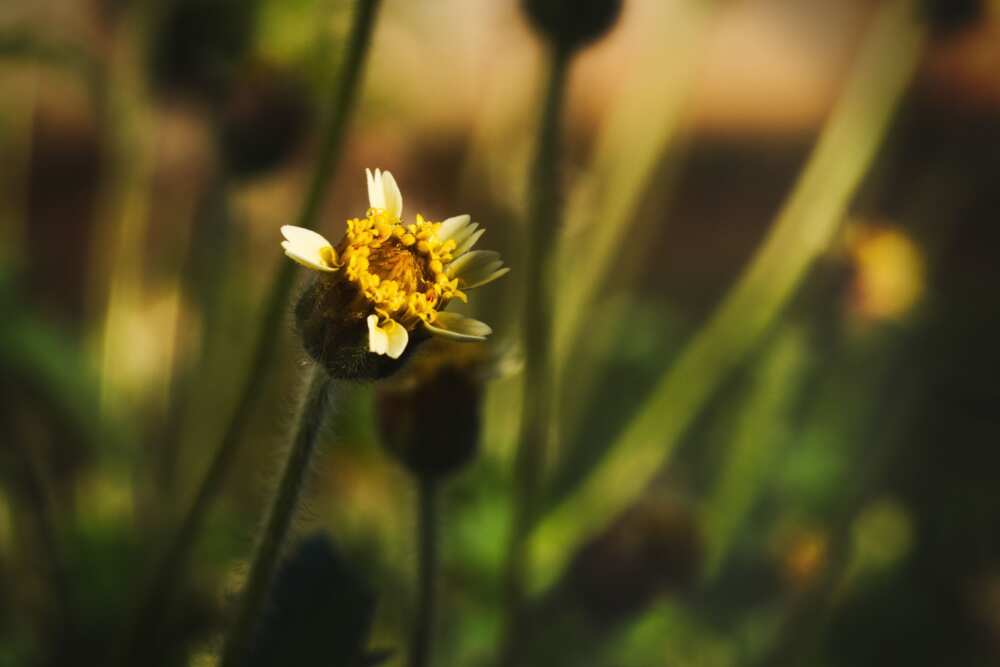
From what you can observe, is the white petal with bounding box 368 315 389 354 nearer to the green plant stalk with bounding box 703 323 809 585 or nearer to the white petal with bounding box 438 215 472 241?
the white petal with bounding box 438 215 472 241

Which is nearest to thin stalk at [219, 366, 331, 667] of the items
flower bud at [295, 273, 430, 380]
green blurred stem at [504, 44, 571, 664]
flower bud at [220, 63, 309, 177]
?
flower bud at [295, 273, 430, 380]

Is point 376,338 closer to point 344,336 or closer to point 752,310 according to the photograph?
point 344,336

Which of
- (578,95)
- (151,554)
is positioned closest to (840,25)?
(578,95)

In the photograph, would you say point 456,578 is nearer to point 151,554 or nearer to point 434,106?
point 151,554

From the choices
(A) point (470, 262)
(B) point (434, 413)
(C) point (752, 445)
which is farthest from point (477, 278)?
(C) point (752, 445)

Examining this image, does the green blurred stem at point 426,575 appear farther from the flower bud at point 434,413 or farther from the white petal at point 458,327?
the white petal at point 458,327

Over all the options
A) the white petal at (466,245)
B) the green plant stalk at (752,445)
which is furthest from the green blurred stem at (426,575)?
the green plant stalk at (752,445)

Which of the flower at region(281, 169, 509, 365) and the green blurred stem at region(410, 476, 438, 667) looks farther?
the green blurred stem at region(410, 476, 438, 667)
